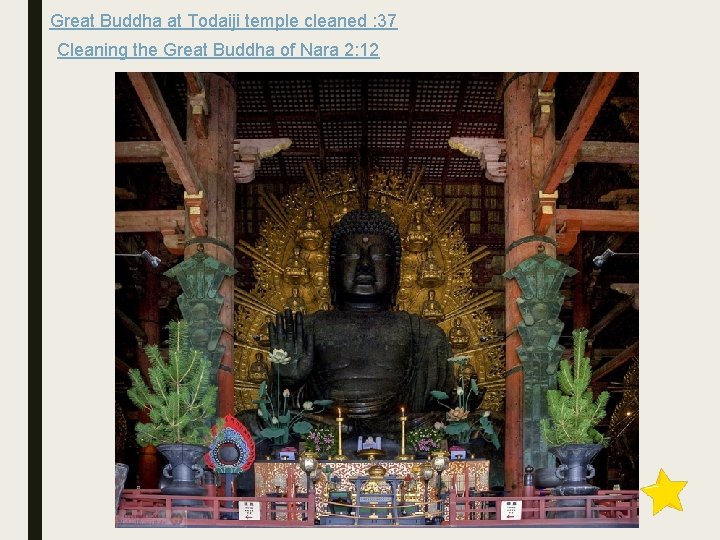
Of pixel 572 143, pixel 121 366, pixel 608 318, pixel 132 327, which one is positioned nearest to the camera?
pixel 572 143

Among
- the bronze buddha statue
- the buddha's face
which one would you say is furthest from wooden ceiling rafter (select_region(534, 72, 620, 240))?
the buddha's face

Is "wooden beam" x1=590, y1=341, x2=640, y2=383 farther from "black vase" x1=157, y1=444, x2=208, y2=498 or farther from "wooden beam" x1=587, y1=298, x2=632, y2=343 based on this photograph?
"black vase" x1=157, y1=444, x2=208, y2=498

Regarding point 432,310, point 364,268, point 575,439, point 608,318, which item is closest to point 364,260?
point 364,268

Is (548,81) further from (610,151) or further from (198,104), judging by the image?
(198,104)

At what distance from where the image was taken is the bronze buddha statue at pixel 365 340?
9766 millimetres

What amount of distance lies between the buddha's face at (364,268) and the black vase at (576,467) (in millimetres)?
3631

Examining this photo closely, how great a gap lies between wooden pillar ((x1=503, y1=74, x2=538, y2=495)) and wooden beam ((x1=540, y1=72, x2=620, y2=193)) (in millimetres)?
337

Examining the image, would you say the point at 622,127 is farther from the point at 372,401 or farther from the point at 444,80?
the point at 372,401

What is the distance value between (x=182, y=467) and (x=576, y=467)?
210cm

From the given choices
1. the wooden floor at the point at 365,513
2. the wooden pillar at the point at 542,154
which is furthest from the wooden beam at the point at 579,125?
the wooden floor at the point at 365,513

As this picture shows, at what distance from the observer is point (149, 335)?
1123 cm

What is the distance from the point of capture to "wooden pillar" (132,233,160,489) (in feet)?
36.9

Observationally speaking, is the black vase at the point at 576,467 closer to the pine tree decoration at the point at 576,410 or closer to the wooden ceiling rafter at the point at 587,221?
the pine tree decoration at the point at 576,410

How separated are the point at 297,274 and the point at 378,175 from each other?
3.56ft
